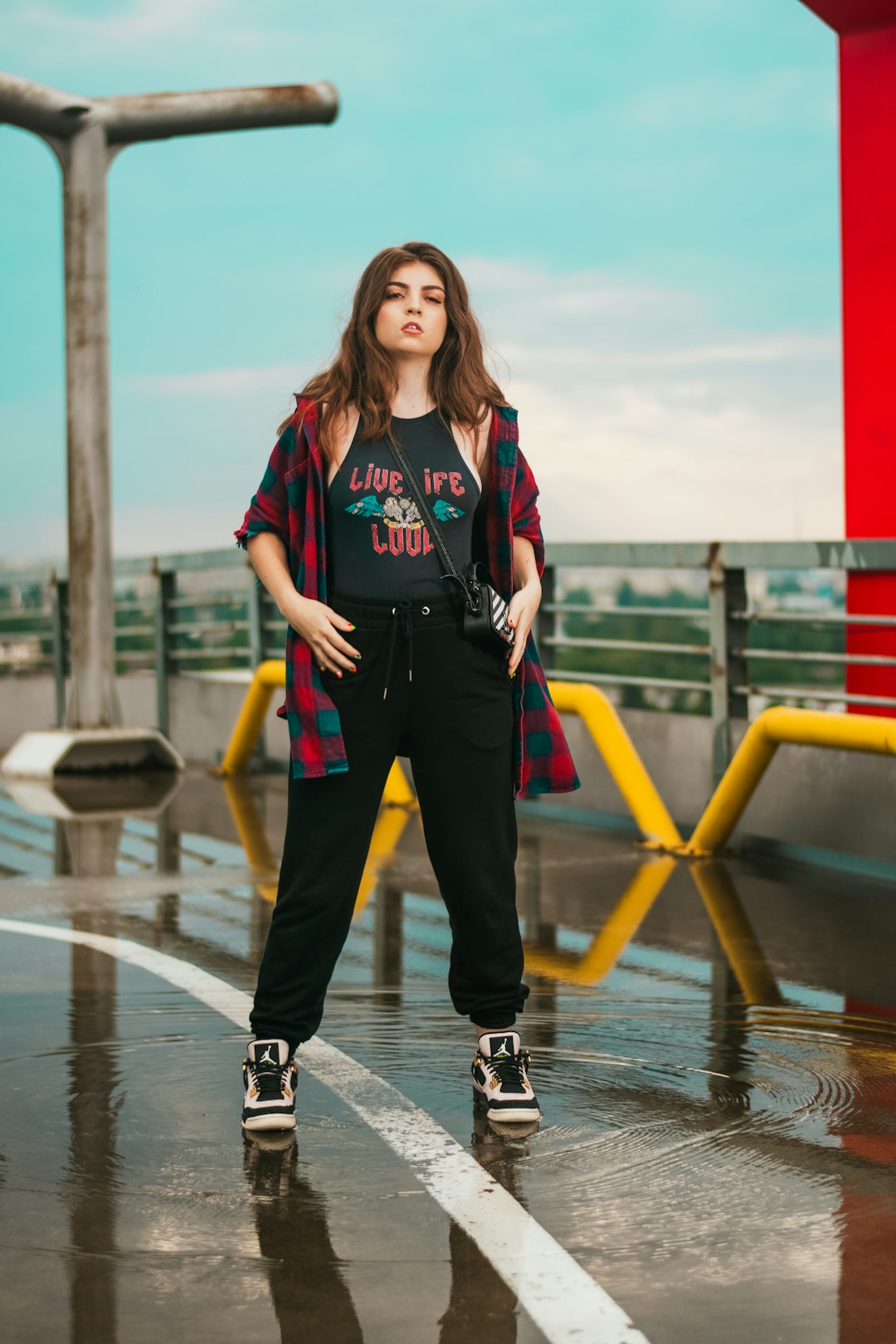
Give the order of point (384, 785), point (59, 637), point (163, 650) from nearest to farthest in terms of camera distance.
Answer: point (384, 785) < point (163, 650) < point (59, 637)

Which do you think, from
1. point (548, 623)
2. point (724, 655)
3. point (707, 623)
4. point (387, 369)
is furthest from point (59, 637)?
point (387, 369)

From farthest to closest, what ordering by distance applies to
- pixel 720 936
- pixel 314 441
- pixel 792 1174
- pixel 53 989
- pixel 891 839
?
pixel 891 839, pixel 720 936, pixel 53 989, pixel 314 441, pixel 792 1174

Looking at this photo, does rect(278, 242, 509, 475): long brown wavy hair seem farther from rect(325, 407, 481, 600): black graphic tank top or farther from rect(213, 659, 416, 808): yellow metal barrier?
rect(213, 659, 416, 808): yellow metal barrier

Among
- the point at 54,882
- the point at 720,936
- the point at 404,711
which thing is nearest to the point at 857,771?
the point at 720,936

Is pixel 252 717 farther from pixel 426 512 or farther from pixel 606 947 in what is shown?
pixel 426 512

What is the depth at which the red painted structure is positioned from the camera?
9.14 metres

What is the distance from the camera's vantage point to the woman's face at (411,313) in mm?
4012

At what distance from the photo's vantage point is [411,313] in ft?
13.2

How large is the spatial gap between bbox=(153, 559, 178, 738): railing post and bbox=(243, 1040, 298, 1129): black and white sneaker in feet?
31.7

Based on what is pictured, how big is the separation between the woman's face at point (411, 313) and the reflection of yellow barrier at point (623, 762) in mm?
4279

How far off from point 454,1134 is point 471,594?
123cm

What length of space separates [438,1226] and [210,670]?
10718mm

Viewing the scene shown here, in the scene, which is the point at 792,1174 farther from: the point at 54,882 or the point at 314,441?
the point at 54,882

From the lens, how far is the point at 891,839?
24.1 feet
